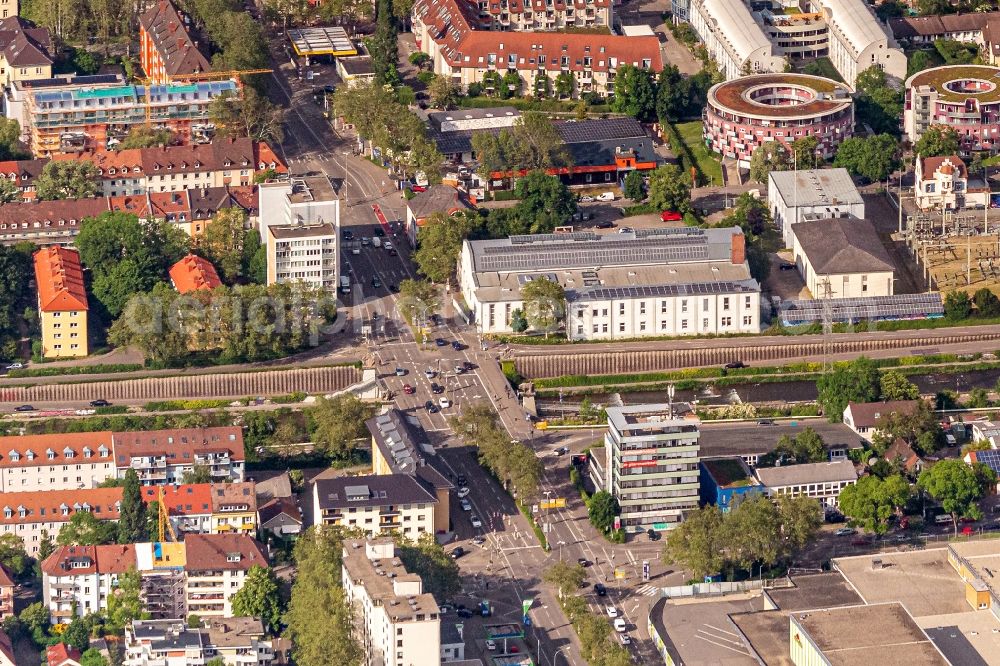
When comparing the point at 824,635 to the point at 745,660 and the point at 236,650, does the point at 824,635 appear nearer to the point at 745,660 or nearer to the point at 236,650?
the point at 745,660

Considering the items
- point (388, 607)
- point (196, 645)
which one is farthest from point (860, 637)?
point (196, 645)

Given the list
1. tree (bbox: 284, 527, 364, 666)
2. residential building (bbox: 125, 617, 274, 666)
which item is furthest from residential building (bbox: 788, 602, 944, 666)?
residential building (bbox: 125, 617, 274, 666)

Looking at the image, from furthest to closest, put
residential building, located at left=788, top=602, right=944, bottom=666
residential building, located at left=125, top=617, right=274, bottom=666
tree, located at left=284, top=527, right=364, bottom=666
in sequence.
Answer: residential building, located at left=125, top=617, right=274, bottom=666, tree, located at left=284, top=527, right=364, bottom=666, residential building, located at left=788, top=602, right=944, bottom=666

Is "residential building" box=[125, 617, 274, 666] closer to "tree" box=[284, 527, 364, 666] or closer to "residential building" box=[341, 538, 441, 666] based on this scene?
"tree" box=[284, 527, 364, 666]

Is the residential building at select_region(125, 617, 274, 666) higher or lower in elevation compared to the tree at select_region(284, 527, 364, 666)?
lower

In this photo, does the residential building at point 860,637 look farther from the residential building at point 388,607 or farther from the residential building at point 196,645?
the residential building at point 196,645

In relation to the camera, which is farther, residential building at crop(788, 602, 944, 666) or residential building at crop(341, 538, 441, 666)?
residential building at crop(341, 538, 441, 666)

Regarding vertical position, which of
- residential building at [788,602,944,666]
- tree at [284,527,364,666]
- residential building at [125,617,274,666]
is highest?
residential building at [788,602,944,666]
